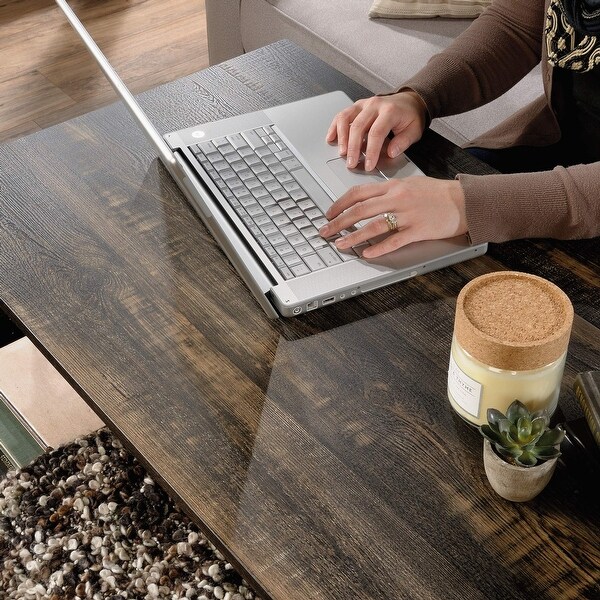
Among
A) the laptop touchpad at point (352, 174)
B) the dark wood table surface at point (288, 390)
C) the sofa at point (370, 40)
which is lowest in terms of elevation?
the sofa at point (370, 40)

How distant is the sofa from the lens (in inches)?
69.7

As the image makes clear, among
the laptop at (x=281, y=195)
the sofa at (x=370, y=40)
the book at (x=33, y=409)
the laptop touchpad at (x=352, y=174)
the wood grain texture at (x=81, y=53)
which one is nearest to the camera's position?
the laptop at (x=281, y=195)

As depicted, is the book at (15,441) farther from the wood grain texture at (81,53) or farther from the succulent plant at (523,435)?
the wood grain texture at (81,53)

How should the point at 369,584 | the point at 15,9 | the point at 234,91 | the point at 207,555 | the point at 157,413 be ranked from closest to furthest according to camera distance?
1. the point at 369,584
2. the point at 157,413
3. the point at 207,555
4. the point at 234,91
5. the point at 15,9

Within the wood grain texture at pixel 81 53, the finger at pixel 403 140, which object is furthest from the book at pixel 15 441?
the wood grain texture at pixel 81 53

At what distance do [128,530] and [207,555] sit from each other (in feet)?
0.37

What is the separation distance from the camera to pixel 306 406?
Answer: 890mm

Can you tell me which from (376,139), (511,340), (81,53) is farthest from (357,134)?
(81,53)

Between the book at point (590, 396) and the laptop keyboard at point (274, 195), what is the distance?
1.05ft

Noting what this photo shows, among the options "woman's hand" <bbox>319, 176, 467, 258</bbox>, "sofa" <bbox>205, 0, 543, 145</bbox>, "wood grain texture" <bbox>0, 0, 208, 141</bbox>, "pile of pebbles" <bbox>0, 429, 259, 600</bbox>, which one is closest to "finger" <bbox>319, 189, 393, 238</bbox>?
"woman's hand" <bbox>319, 176, 467, 258</bbox>

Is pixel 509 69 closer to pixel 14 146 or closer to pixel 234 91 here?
pixel 234 91

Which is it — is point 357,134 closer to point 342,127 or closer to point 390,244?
point 342,127

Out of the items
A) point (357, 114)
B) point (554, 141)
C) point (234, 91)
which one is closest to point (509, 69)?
point (554, 141)

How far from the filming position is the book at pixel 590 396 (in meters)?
0.81
